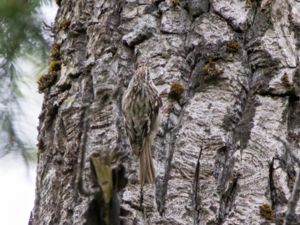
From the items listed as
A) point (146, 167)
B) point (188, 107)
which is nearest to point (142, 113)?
point (188, 107)

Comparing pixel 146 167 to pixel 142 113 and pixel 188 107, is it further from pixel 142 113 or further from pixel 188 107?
pixel 142 113

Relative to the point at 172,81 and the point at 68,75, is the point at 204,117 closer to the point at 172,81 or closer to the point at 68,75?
the point at 172,81

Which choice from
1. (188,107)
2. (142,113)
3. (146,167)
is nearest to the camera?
(146,167)

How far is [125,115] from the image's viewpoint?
9.53ft

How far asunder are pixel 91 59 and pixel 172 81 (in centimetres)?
36

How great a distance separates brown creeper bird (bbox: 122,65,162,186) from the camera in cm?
276

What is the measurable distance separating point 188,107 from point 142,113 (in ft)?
1.14

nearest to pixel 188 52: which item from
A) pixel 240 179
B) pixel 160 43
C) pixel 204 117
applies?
pixel 160 43

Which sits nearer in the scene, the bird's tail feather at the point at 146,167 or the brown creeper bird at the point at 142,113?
the bird's tail feather at the point at 146,167

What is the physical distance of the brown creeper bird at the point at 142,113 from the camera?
2.76 meters

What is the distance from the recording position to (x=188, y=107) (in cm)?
281

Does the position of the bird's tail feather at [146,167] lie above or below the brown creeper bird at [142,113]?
below

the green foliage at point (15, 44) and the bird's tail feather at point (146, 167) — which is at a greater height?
the green foliage at point (15, 44)

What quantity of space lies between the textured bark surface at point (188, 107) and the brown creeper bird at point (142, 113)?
33 millimetres
